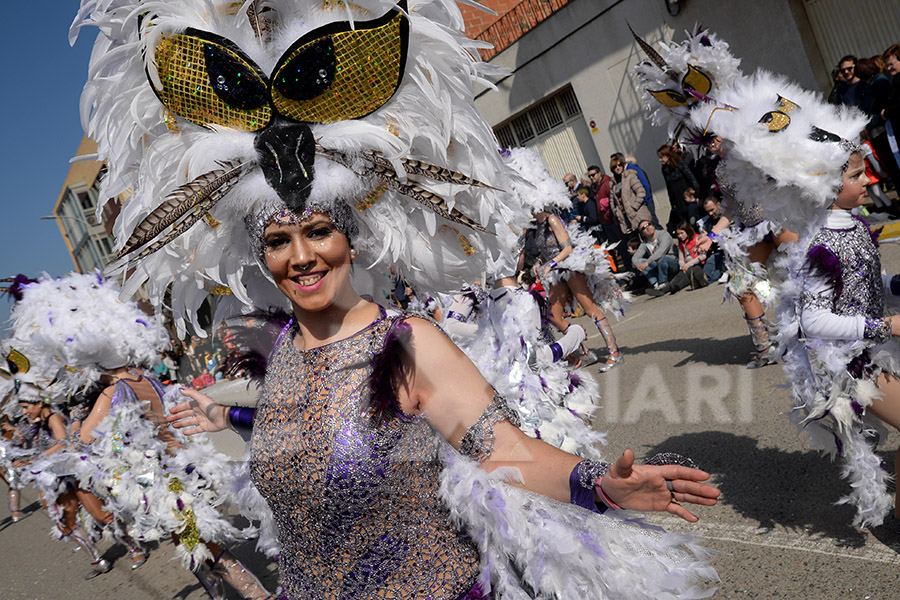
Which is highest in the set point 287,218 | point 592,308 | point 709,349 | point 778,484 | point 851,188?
point 287,218

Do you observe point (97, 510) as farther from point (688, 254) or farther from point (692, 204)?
point (692, 204)

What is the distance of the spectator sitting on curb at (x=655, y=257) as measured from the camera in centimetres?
1105

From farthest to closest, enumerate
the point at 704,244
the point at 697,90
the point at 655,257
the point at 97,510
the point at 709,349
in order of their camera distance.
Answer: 1. the point at 655,257
2. the point at 709,349
3. the point at 704,244
4. the point at 97,510
5. the point at 697,90

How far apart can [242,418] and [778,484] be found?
113 inches

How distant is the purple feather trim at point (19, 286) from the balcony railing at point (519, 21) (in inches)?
440

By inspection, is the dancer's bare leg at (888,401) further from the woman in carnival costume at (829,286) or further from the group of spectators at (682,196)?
the group of spectators at (682,196)

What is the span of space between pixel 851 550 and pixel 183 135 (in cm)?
303

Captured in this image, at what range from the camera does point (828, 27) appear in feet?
37.8

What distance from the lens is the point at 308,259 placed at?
6.43 ft

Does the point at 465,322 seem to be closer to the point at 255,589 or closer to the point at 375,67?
the point at 255,589

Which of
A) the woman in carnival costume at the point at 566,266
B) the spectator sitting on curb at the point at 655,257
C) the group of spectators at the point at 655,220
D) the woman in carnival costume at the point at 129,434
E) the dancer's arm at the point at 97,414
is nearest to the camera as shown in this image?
the woman in carnival costume at the point at 129,434

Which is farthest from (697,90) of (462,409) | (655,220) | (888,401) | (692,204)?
(655,220)

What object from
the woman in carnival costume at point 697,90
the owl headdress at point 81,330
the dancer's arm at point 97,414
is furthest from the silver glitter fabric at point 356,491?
the owl headdress at point 81,330

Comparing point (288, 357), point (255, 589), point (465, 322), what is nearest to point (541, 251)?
point (465, 322)
